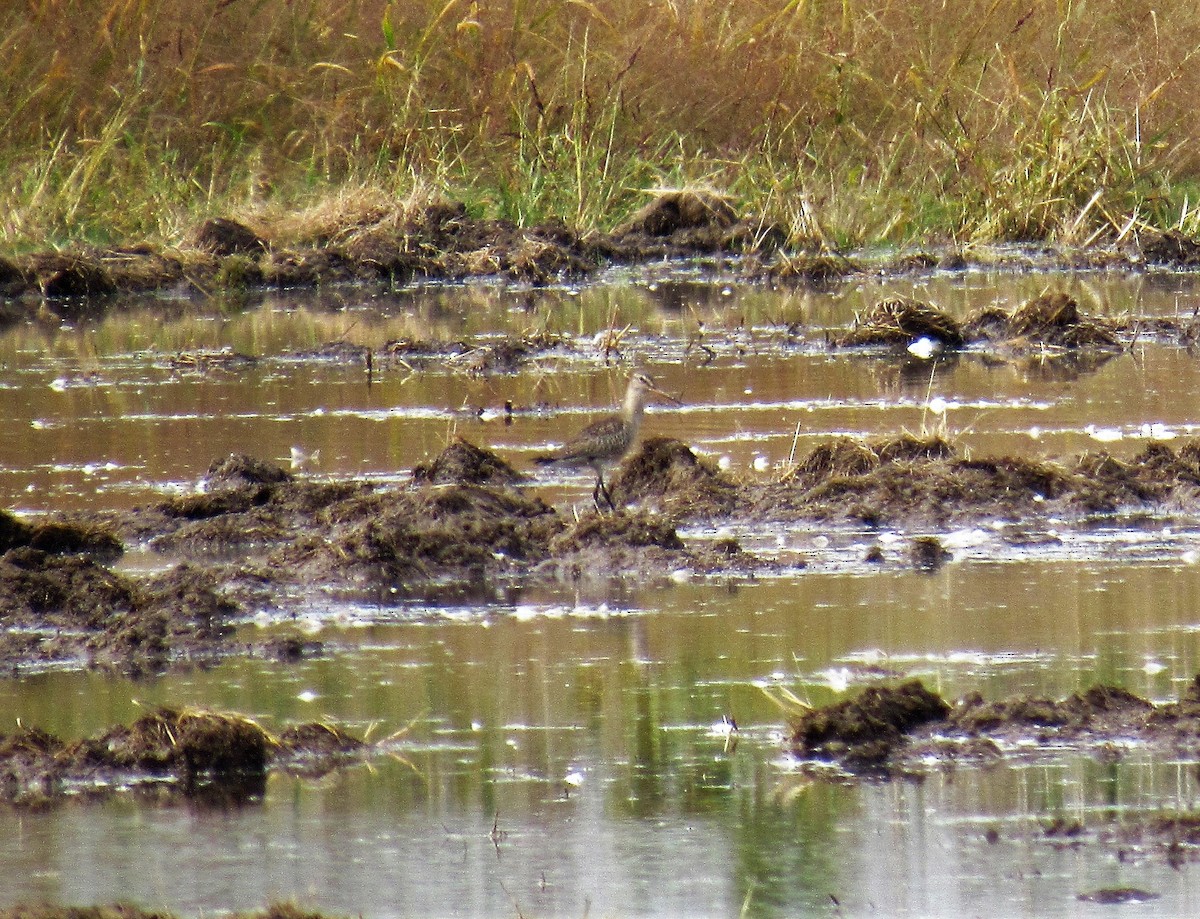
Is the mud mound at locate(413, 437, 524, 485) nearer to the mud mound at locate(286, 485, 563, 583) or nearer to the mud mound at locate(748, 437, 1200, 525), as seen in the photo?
the mud mound at locate(286, 485, 563, 583)

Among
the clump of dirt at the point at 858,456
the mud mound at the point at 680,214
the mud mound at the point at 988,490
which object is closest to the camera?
the mud mound at the point at 988,490

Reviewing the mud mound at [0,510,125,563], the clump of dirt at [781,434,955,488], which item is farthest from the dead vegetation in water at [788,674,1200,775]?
the mud mound at [0,510,125,563]

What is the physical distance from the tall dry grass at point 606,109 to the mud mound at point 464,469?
10.5 metres

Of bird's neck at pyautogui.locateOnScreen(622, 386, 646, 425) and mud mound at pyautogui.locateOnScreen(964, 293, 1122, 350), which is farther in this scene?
mud mound at pyautogui.locateOnScreen(964, 293, 1122, 350)

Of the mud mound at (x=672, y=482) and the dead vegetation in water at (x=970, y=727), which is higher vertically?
the mud mound at (x=672, y=482)

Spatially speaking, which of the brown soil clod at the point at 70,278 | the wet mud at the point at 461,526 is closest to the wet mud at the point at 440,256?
the brown soil clod at the point at 70,278

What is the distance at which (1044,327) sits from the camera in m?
14.8

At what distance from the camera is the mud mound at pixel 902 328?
1491cm

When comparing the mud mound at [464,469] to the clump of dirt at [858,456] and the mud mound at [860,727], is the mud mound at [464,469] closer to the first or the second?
the clump of dirt at [858,456]

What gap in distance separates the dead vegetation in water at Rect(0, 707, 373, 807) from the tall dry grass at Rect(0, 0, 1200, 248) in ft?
47.1

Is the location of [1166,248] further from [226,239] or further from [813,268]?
[226,239]

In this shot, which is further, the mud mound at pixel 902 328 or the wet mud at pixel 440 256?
the wet mud at pixel 440 256

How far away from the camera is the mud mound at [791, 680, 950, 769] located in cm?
641

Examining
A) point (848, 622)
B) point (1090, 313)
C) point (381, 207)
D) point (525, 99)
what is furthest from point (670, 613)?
point (525, 99)
